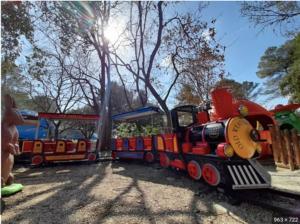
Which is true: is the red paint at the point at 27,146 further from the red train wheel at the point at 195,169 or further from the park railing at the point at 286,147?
the park railing at the point at 286,147

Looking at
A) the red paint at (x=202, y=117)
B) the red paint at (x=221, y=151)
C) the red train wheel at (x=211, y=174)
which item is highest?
the red paint at (x=202, y=117)

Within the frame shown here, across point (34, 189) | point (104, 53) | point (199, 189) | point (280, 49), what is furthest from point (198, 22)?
point (280, 49)

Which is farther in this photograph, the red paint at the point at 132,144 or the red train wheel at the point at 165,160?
the red paint at the point at 132,144

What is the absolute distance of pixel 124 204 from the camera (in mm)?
4445

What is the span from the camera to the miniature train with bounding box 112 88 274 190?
4707 millimetres

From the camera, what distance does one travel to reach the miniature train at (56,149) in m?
9.17

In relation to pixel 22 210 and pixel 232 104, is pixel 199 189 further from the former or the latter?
pixel 22 210

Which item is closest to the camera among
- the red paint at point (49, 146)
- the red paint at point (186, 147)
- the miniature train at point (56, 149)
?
the red paint at point (186, 147)

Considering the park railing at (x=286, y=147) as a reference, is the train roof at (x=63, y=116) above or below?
above

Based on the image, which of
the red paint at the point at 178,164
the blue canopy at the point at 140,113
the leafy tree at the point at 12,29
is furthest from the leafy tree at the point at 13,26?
the red paint at the point at 178,164

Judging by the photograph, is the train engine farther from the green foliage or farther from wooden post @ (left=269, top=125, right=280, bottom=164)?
the green foliage

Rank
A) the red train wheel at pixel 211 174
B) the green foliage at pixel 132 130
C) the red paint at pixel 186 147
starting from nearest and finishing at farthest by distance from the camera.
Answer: the red train wheel at pixel 211 174 → the red paint at pixel 186 147 → the green foliage at pixel 132 130

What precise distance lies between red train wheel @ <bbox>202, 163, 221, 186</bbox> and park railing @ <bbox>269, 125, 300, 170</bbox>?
3483 mm

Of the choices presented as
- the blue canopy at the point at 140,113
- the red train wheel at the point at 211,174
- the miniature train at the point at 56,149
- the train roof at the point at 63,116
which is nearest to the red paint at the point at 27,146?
the miniature train at the point at 56,149
